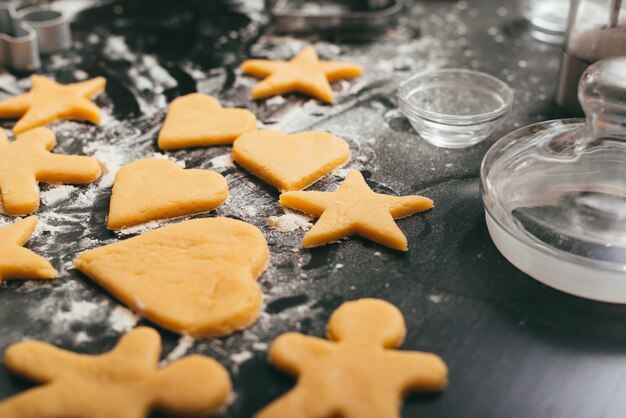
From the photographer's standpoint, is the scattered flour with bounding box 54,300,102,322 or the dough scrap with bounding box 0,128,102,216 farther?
the dough scrap with bounding box 0,128,102,216

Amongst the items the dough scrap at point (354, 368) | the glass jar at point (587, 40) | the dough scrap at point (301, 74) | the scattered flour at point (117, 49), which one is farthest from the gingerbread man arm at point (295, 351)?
the scattered flour at point (117, 49)

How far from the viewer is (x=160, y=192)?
3.37 feet

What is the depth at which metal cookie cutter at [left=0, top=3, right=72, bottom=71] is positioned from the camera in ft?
4.73

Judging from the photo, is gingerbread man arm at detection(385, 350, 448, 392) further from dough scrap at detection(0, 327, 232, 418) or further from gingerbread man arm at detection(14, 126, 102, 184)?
gingerbread man arm at detection(14, 126, 102, 184)

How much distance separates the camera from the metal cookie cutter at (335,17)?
1.60m

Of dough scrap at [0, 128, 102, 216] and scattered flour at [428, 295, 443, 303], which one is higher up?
dough scrap at [0, 128, 102, 216]

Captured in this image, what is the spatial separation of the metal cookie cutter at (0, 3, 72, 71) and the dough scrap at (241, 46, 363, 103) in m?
0.44

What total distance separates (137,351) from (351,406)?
0.25 metres

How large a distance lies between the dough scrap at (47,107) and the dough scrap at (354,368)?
71cm

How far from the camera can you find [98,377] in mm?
734

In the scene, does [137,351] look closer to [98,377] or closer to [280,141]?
[98,377]

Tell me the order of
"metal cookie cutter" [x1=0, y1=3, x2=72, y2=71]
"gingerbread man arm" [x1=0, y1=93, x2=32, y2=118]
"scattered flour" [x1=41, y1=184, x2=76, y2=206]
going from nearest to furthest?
"scattered flour" [x1=41, y1=184, x2=76, y2=206]
"gingerbread man arm" [x1=0, y1=93, x2=32, y2=118]
"metal cookie cutter" [x1=0, y1=3, x2=72, y2=71]

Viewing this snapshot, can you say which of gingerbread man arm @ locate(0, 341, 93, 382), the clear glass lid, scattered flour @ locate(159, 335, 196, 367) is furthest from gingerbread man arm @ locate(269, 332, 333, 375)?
the clear glass lid

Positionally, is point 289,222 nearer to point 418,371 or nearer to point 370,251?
point 370,251
